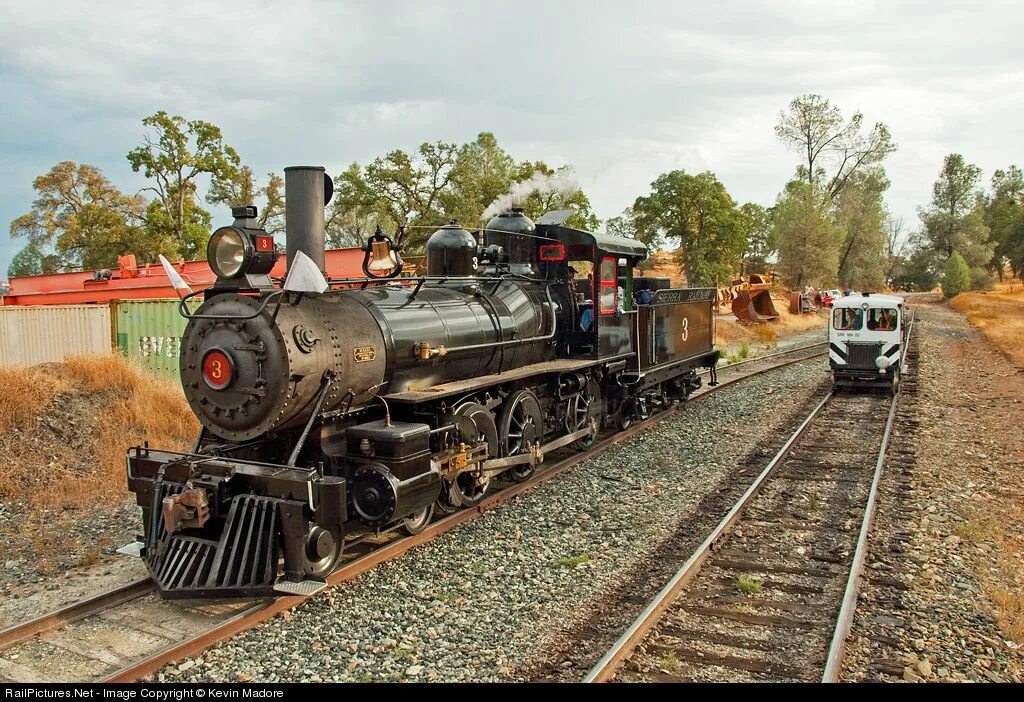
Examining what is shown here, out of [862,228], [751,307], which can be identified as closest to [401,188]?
[751,307]

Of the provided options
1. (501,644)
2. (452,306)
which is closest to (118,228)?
(452,306)

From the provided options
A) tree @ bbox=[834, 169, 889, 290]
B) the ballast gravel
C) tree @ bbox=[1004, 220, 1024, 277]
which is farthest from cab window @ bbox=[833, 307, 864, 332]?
tree @ bbox=[1004, 220, 1024, 277]

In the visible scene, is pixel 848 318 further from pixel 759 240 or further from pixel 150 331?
pixel 759 240

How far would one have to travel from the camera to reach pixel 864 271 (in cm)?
6031

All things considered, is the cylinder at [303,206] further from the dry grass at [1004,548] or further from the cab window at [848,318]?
the cab window at [848,318]

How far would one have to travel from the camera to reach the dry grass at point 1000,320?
82.3 ft

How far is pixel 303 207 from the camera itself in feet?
22.5

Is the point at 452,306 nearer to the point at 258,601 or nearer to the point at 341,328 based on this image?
the point at 341,328

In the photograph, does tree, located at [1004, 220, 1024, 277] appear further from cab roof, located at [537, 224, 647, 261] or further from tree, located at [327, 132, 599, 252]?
cab roof, located at [537, 224, 647, 261]

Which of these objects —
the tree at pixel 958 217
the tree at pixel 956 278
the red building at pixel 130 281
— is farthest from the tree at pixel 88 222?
the tree at pixel 958 217

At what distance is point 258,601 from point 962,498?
26.2 ft

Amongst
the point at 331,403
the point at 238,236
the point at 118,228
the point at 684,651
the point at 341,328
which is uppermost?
the point at 118,228

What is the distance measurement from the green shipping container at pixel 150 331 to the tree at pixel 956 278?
226ft

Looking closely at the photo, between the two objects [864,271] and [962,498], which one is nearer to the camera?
[962,498]
